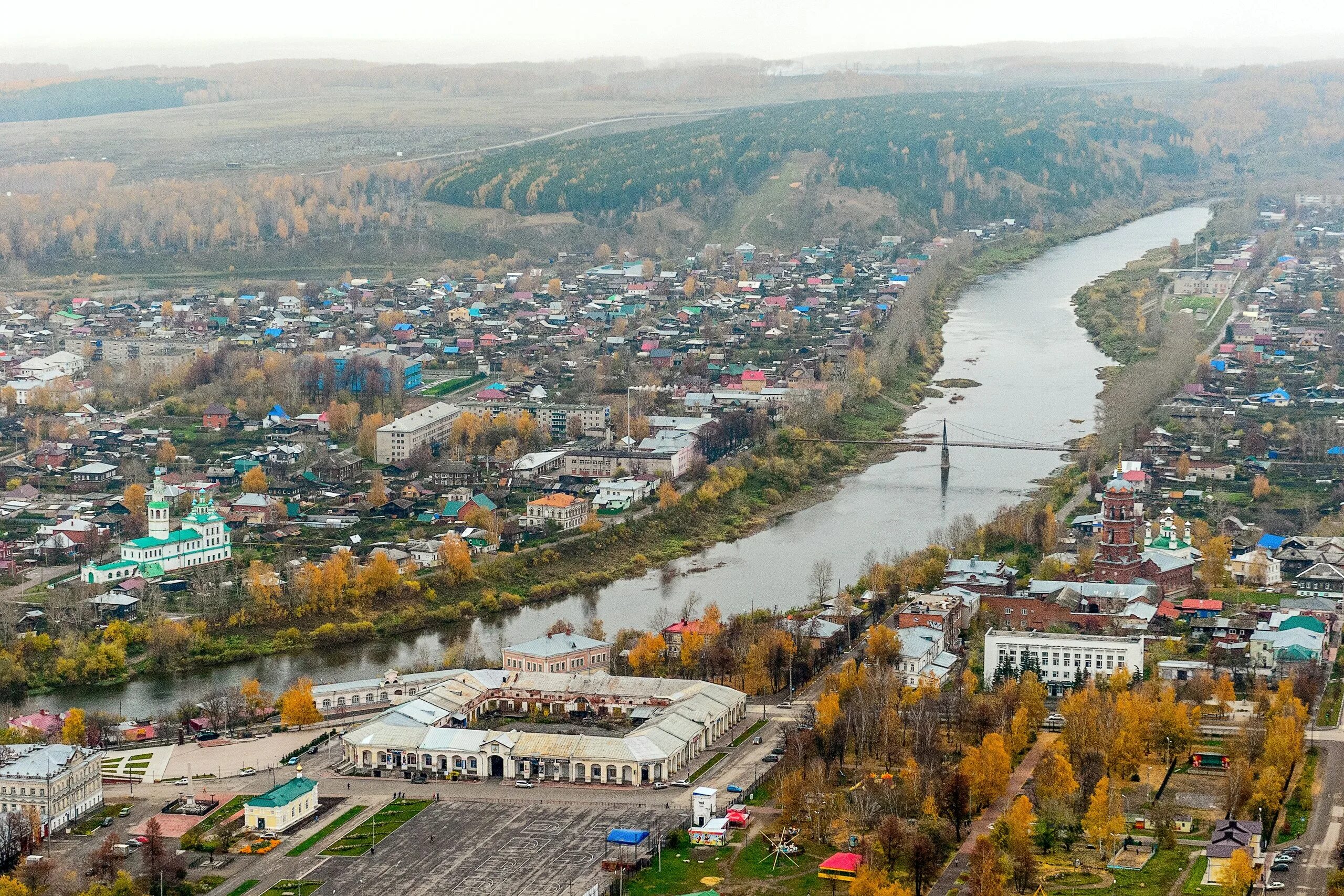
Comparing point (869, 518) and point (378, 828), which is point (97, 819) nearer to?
point (378, 828)

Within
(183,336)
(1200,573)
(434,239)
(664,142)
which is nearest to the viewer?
(1200,573)

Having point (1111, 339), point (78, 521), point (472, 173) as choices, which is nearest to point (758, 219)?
point (472, 173)

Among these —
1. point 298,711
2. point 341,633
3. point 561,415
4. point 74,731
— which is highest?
point 74,731

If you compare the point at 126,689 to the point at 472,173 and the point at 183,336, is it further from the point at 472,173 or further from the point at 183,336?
the point at 472,173

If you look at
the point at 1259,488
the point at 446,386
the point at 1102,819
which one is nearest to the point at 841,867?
the point at 1102,819

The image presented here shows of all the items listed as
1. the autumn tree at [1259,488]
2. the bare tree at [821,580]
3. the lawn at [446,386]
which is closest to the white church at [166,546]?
the bare tree at [821,580]
